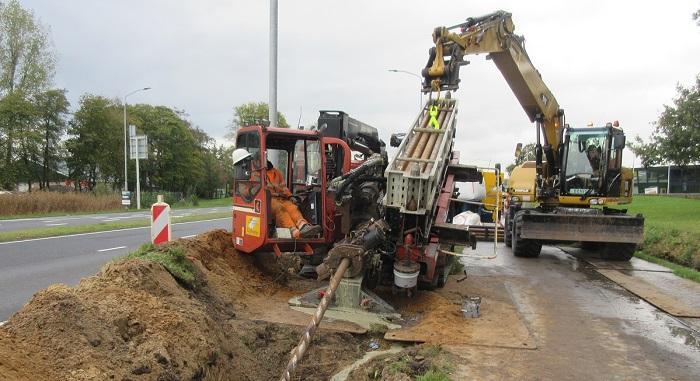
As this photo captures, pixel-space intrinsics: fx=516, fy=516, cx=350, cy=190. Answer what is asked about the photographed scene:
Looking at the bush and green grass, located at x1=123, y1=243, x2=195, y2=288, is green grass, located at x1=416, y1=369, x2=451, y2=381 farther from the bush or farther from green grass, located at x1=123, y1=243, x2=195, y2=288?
the bush

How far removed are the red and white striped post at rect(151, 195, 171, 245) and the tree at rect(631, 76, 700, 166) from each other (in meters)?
24.2

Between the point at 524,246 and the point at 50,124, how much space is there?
40726mm

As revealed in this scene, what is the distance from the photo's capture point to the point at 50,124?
135 feet

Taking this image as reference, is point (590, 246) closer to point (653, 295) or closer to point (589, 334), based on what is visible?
point (653, 295)

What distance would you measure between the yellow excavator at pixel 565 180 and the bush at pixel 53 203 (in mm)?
25780

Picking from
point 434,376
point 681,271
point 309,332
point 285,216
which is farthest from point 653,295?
point 309,332

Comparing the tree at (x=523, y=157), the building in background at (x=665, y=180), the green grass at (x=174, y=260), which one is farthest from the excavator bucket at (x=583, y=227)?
the building in background at (x=665, y=180)

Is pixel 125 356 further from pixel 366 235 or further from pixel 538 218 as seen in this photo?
pixel 538 218

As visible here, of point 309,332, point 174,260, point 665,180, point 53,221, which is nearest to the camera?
point 309,332

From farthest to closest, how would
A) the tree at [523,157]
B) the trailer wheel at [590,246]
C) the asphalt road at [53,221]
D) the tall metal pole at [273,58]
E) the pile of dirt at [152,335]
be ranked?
the asphalt road at [53,221]
the tree at [523,157]
the trailer wheel at [590,246]
the tall metal pole at [273,58]
the pile of dirt at [152,335]

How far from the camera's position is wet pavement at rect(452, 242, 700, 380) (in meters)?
4.77

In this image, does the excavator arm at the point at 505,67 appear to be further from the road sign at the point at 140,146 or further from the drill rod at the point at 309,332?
the road sign at the point at 140,146

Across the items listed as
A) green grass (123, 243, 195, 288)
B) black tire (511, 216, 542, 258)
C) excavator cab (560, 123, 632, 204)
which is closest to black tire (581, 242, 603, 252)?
excavator cab (560, 123, 632, 204)

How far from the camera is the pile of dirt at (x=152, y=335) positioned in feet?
11.8
